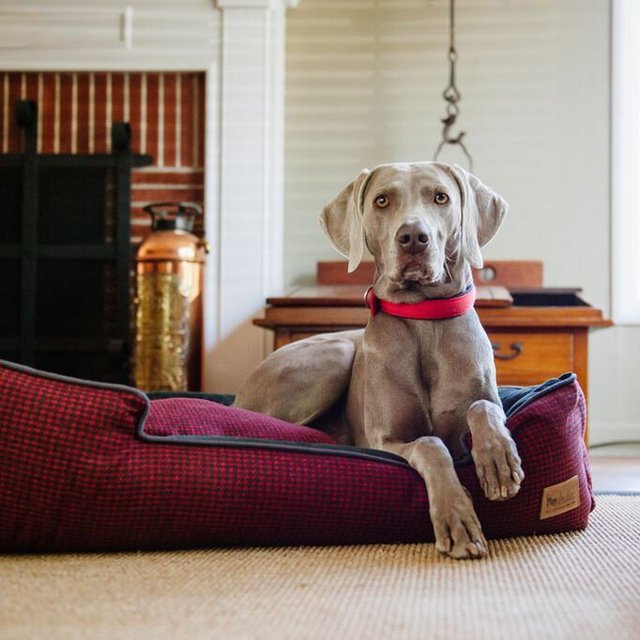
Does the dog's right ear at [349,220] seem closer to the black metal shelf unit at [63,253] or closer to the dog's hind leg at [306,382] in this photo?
the dog's hind leg at [306,382]

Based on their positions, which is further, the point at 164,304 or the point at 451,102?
the point at 451,102

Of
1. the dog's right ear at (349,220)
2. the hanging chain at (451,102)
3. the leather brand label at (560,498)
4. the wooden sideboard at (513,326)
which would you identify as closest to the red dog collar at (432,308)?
the dog's right ear at (349,220)

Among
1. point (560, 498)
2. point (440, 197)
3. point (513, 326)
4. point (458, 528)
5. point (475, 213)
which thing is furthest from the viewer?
point (513, 326)

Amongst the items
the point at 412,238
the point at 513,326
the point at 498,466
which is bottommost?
the point at 498,466

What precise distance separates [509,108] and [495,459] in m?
2.56

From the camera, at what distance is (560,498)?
1523 mm

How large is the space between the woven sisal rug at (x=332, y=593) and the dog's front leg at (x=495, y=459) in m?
0.10

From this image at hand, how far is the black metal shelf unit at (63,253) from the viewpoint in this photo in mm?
3303

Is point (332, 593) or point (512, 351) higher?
point (512, 351)

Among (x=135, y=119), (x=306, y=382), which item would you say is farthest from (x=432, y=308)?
(x=135, y=119)

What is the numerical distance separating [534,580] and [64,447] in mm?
716

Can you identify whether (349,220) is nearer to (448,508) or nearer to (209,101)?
(448,508)

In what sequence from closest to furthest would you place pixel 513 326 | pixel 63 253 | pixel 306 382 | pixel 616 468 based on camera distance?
pixel 306 382, pixel 513 326, pixel 616 468, pixel 63 253

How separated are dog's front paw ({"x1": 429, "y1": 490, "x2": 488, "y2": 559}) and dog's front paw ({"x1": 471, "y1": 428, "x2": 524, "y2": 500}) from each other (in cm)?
4
